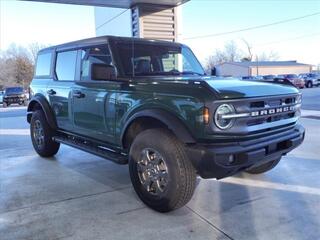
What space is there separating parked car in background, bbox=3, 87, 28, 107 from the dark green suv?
21.5 m

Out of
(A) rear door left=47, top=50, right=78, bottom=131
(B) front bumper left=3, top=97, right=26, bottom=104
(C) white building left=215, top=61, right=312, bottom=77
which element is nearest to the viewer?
(A) rear door left=47, top=50, right=78, bottom=131

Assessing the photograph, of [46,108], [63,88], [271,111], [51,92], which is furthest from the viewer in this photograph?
[46,108]

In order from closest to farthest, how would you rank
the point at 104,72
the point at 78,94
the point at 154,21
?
the point at 104,72
the point at 78,94
the point at 154,21

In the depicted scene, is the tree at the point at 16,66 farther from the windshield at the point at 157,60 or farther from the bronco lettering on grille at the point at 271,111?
the bronco lettering on grille at the point at 271,111

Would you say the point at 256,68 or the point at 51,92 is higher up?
the point at 256,68

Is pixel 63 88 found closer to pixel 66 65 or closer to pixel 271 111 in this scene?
pixel 66 65

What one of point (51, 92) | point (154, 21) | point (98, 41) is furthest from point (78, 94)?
point (154, 21)

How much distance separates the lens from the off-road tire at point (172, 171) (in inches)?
130

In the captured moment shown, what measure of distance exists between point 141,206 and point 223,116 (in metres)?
1.39

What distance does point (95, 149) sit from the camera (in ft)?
15.0

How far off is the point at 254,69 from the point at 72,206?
62.4 m

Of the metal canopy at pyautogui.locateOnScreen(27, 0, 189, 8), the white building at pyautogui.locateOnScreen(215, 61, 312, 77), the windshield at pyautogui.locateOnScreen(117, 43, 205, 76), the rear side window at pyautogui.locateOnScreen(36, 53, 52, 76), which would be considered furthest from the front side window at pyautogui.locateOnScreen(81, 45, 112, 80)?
the white building at pyautogui.locateOnScreen(215, 61, 312, 77)

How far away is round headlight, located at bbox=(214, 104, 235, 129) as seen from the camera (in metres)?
3.10

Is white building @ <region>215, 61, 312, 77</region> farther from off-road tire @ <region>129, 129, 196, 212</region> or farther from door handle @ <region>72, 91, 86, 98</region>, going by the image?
off-road tire @ <region>129, 129, 196, 212</region>
